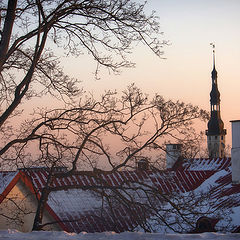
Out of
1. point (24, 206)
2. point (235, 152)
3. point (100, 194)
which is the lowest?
point (24, 206)

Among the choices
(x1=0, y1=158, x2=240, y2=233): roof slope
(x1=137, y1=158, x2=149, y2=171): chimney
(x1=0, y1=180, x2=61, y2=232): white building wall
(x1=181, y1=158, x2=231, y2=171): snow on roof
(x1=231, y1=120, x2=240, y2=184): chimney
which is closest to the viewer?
(x1=137, y1=158, x2=149, y2=171): chimney

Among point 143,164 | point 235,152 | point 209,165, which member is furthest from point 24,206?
point 209,165

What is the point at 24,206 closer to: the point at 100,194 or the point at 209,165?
the point at 100,194

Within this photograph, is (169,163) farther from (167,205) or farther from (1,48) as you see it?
(1,48)

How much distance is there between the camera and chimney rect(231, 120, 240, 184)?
18.4m

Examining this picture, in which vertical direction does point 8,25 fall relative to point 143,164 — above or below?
above

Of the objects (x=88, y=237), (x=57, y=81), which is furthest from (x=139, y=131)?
(x=88, y=237)

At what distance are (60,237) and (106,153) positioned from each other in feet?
25.3

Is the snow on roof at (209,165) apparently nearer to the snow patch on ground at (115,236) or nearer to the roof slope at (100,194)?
the roof slope at (100,194)

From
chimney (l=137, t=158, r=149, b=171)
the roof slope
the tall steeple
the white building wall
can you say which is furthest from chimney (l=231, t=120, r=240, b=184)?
the tall steeple

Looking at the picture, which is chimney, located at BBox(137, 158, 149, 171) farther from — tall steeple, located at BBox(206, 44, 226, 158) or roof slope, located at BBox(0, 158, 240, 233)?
tall steeple, located at BBox(206, 44, 226, 158)

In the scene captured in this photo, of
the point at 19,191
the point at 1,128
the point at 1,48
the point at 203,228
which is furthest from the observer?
the point at 19,191

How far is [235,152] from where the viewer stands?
18984 mm

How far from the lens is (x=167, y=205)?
1739 cm
